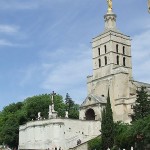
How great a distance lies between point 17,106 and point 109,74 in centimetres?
2494

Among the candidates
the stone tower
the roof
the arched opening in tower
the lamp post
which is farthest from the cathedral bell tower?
the lamp post

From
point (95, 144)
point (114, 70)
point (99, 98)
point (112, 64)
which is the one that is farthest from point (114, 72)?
point (95, 144)

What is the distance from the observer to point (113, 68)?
2795 inches

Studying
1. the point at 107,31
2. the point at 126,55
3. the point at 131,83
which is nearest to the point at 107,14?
the point at 107,31

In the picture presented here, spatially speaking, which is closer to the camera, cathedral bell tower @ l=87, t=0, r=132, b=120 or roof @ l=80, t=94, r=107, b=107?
roof @ l=80, t=94, r=107, b=107

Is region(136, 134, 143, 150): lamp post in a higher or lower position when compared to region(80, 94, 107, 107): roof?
lower

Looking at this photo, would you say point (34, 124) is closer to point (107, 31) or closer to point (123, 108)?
point (123, 108)

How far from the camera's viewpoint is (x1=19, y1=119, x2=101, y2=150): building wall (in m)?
58.8

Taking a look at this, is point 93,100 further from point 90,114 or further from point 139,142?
point 139,142

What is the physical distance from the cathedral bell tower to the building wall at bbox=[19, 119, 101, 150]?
22.7 ft

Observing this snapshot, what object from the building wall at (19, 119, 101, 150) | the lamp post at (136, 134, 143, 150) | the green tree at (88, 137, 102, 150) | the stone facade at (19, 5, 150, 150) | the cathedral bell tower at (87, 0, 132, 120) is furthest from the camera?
the cathedral bell tower at (87, 0, 132, 120)

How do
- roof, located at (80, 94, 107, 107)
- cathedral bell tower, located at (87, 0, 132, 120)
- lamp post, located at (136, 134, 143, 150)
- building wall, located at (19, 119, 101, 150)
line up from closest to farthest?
lamp post, located at (136, 134, 143, 150), building wall, located at (19, 119, 101, 150), roof, located at (80, 94, 107, 107), cathedral bell tower, located at (87, 0, 132, 120)

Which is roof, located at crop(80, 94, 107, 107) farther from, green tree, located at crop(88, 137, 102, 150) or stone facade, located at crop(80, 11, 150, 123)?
green tree, located at crop(88, 137, 102, 150)

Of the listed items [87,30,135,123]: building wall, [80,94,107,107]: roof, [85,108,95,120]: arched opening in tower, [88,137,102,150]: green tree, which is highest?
[87,30,135,123]: building wall
